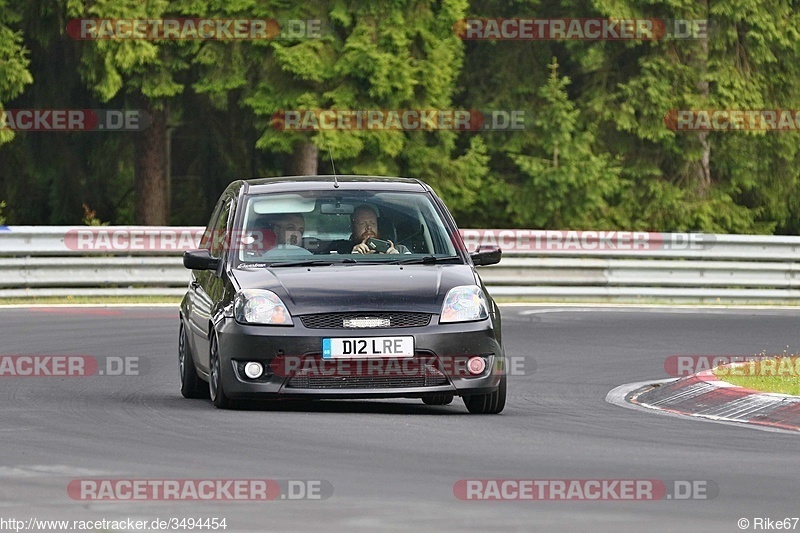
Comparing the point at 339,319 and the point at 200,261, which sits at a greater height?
the point at 200,261

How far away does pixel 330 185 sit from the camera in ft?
41.9

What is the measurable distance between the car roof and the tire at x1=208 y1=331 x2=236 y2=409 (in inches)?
53.0

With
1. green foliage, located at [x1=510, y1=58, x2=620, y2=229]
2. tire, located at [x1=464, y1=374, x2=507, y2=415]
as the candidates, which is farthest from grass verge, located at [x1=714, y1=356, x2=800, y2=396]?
green foliage, located at [x1=510, y1=58, x2=620, y2=229]

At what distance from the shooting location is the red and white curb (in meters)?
11.5

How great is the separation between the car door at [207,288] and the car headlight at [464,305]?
1.62 m

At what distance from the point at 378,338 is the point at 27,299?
39.6ft

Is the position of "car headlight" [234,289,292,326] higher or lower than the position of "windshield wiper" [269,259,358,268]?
lower

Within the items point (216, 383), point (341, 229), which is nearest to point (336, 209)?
point (341, 229)

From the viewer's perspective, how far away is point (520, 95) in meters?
33.5

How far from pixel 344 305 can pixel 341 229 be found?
51.8 inches

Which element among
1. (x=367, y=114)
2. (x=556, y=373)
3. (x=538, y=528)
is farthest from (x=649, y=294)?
(x=538, y=528)

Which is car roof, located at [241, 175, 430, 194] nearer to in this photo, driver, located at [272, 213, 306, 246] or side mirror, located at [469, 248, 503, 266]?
driver, located at [272, 213, 306, 246]

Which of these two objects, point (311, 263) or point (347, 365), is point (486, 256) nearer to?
point (311, 263)

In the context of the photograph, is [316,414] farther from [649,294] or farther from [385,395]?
[649,294]
